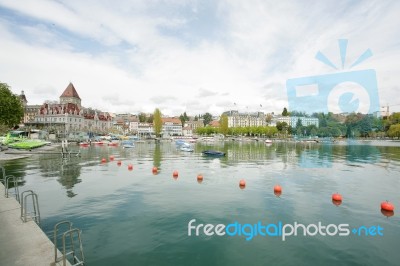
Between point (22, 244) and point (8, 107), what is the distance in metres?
69.2

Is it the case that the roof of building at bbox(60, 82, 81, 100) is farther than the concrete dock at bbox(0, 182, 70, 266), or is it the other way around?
the roof of building at bbox(60, 82, 81, 100)

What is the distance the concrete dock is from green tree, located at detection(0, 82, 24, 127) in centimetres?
6404

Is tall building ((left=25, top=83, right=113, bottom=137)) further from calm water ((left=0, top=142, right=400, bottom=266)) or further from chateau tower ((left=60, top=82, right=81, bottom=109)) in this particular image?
calm water ((left=0, top=142, right=400, bottom=266))

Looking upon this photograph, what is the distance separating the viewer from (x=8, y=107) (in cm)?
6406

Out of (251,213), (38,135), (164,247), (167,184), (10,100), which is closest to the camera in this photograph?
(164,247)

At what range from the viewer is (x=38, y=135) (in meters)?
104

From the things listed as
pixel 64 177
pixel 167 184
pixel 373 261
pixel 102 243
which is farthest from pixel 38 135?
pixel 373 261

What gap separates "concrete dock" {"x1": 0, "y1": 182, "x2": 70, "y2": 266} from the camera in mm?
8797

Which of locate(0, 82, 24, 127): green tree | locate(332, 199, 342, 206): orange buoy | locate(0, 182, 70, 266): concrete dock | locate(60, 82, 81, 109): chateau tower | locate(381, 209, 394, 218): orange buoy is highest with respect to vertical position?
locate(60, 82, 81, 109): chateau tower

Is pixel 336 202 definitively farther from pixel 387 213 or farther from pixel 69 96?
pixel 69 96

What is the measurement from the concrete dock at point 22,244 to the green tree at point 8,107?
210 feet

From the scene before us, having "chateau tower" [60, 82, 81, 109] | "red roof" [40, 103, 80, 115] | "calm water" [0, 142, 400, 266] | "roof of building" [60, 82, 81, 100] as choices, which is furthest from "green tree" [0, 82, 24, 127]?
"roof of building" [60, 82, 81, 100]

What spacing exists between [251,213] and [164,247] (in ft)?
24.8

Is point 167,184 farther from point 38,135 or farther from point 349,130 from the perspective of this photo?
point 349,130
